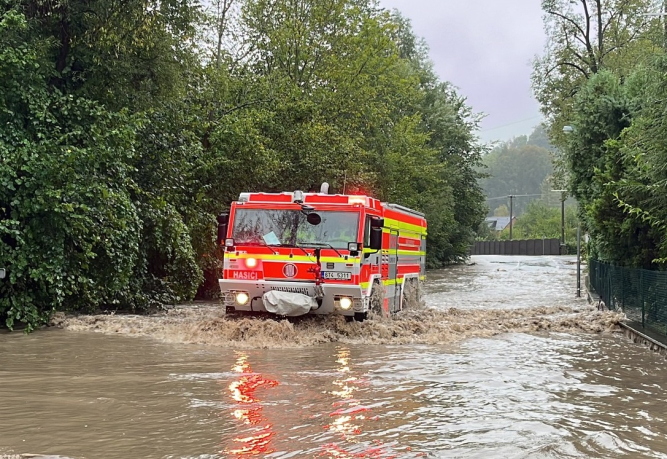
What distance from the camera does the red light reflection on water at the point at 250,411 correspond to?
6.56 m

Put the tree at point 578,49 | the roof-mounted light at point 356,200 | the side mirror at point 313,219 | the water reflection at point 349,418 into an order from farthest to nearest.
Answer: the tree at point 578,49 < the roof-mounted light at point 356,200 < the side mirror at point 313,219 < the water reflection at point 349,418

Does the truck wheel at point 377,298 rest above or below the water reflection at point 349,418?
above

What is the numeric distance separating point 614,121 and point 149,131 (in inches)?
584

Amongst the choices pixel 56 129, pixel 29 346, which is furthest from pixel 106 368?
pixel 56 129

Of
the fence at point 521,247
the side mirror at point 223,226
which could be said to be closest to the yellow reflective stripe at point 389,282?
the side mirror at point 223,226

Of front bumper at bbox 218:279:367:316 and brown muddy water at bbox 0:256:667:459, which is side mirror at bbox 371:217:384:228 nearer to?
front bumper at bbox 218:279:367:316

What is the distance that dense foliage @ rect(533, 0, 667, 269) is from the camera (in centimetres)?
1427

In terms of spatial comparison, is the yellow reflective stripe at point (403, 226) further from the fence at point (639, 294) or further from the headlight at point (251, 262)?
the fence at point (639, 294)

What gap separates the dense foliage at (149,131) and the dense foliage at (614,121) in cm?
854

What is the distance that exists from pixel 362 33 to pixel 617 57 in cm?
1426

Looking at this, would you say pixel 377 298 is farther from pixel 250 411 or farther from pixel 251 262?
pixel 250 411

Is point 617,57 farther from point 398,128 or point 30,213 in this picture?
point 30,213

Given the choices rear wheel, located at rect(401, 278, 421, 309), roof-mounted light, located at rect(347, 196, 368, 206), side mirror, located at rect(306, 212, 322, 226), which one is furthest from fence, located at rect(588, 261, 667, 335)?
side mirror, located at rect(306, 212, 322, 226)

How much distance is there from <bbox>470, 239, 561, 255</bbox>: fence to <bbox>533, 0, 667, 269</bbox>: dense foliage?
4536 centimetres
